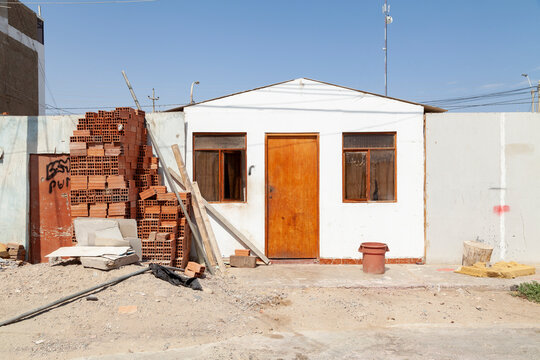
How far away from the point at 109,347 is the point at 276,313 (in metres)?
2.32

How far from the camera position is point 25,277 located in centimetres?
636

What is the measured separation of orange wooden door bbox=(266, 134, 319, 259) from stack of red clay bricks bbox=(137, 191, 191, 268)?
6.10 ft

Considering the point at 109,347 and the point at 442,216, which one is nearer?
the point at 109,347

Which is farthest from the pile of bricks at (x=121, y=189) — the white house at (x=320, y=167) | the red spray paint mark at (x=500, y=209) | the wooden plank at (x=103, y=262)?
the red spray paint mark at (x=500, y=209)

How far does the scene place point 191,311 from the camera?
5.70m

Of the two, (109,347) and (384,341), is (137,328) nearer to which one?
(109,347)

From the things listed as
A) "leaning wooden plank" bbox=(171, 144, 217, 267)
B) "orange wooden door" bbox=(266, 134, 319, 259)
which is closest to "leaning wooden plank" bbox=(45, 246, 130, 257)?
"leaning wooden plank" bbox=(171, 144, 217, 267)

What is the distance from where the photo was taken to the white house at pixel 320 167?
29.6 feet

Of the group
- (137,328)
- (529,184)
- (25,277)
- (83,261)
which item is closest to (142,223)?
(83,261)

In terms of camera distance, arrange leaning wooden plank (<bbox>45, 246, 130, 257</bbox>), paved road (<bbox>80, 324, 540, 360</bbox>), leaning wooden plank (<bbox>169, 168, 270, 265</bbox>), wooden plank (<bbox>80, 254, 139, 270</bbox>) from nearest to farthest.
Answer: paved road (<bbox>80, 324, 540, 360</bbox>), wooden plank (<bbox>80, 254, 139, 270</bbox>), leaning wooden plank (<bbox>45, 246, 130, 257</bbox>), leaning wooden plank (<bbox>169, 168, 270, 265</bbox>)

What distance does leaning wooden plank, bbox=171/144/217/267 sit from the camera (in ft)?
27.9

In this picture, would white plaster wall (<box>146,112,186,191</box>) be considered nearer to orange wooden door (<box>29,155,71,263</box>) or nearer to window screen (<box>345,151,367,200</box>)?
orange wooden door (<box>29,155,71,263</box>)

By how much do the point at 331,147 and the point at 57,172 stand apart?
5.97 m

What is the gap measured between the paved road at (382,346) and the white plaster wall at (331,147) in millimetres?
3589
